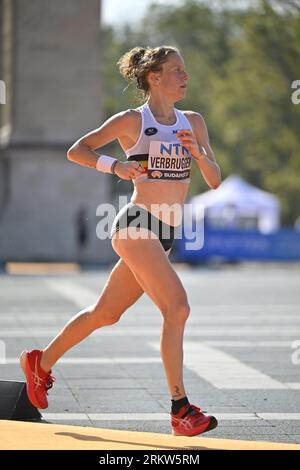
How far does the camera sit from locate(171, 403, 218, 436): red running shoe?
6.85 metres

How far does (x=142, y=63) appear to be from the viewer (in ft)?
24.1

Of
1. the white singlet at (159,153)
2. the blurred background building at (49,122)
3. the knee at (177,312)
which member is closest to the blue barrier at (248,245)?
the blurred background building at (49,122)

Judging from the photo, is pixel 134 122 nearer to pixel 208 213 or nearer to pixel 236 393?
pixel 236 393

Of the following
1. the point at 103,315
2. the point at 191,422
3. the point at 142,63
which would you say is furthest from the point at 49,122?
the point at 191,422

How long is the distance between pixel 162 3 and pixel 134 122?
Result: 215 ft

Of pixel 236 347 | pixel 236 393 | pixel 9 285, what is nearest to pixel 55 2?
pixel 9 285

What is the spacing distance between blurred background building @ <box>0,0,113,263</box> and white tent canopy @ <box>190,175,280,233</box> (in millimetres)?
5841

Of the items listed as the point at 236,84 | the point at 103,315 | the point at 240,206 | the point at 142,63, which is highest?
the point at 236,84

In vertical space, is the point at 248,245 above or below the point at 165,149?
below

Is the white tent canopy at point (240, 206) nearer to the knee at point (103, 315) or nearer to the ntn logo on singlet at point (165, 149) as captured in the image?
the knee at point (103, 315)

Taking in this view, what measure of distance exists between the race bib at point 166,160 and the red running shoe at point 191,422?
1.28m

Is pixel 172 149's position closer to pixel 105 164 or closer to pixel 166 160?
pixel 166 160

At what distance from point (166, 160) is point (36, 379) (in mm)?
1500

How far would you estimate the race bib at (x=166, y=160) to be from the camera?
7.14 meters
